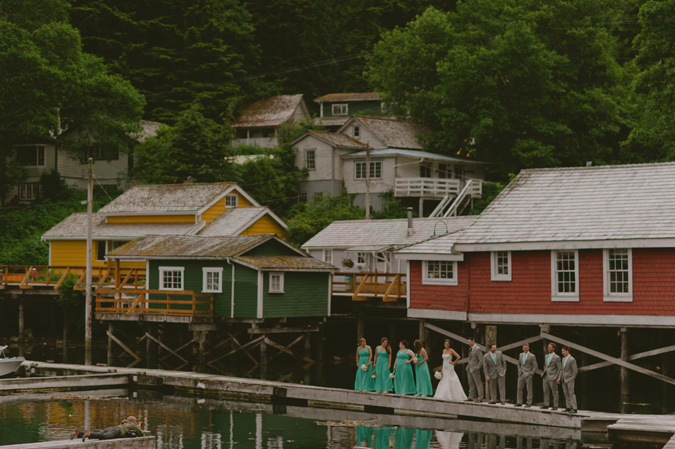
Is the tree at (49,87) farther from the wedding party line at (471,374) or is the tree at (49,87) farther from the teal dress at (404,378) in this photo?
the teal dress at (404,378)

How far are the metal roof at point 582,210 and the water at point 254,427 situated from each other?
8.60 meters

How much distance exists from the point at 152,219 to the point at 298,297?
1476cm

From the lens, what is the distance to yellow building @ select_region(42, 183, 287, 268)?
174 ft

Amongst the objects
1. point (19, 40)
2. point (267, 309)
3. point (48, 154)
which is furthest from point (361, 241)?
point (48, 154)

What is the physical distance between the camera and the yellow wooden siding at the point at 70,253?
185ft

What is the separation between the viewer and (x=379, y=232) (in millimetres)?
50594

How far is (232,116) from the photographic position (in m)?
81.4

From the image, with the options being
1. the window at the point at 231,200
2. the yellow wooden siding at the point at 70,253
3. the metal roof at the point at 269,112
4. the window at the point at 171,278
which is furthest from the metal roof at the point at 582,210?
the metal roof at the point at 269,112

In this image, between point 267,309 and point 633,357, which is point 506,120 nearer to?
point 267,309

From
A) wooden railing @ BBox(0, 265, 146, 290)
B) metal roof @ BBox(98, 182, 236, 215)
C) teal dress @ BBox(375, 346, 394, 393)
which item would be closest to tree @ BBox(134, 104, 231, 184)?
metal roof @ BBox(98, 182, 236, 215)

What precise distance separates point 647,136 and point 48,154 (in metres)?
42.5

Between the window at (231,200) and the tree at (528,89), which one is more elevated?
the tree at (528,89)

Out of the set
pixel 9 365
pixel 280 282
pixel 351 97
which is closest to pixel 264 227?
pixel 280 282

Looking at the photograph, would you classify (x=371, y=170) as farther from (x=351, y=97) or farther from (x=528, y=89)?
(x=351, y=97)
